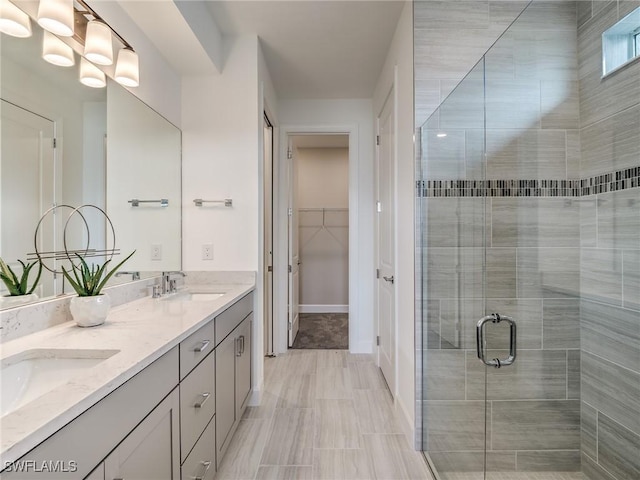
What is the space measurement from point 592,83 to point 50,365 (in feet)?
8.12

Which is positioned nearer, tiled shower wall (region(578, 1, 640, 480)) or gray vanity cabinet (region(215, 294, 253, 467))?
tiled shower wall (region(578, 1, 640, 480))

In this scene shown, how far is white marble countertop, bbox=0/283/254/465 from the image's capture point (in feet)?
1.92

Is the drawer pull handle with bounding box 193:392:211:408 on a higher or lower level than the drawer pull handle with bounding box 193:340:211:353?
lower

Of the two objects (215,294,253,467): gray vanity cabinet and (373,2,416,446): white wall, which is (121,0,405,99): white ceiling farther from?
(215,294,253,467): gray vanity cabinet

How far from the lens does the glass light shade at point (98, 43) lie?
148 centimetres

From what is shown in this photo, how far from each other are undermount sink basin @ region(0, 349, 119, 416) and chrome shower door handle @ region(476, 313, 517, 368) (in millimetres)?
1371

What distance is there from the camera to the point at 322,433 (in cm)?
207

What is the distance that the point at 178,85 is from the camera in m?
2.43

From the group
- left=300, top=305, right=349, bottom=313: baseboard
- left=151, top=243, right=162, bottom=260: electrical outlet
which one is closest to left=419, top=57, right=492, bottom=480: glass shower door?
left=151, top=243, right=162, bottom=260: electrical outlet

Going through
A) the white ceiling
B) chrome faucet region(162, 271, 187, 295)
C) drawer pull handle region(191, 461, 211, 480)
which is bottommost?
drawer pull handle region(191, 461, 211, 480)

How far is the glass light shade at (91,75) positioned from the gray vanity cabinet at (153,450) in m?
1.43

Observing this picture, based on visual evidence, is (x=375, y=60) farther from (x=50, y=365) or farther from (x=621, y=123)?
(x=50, y=365)

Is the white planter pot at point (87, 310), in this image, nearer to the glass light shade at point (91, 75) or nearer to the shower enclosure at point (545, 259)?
the glass light shade at point (91, 75)

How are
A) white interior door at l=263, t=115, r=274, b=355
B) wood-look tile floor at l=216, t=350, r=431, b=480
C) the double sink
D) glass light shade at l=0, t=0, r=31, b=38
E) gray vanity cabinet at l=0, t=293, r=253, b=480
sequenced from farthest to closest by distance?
white interior door at l=263, t=115, r=274, b=355 < wood-look tile floor at l=216, t=350, r=431, b=480 < glass light shade at l=0, t=0, r=31, b=38 < the double sink < gray vanity cabinet at l=0, t=293, r=253, b=480
